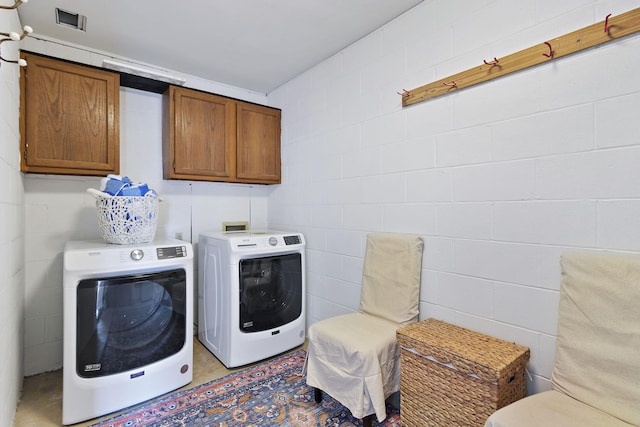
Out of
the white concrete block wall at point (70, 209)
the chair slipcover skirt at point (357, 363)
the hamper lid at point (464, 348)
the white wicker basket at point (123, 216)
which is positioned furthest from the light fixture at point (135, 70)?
the hamper lid at point (464, 348)

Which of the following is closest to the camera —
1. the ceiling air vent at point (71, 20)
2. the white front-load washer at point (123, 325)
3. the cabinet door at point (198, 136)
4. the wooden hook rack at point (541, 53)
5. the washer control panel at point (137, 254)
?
the wooden hook rack at point (541, 53)

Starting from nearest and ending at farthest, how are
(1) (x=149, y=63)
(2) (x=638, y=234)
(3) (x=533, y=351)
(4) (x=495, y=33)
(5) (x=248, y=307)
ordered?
(2) (x=638, y=234), (3) (x=533, y=351), (4) (x=495, y=33), (5) (x=248, y=307), (1) (x=149, y=63)

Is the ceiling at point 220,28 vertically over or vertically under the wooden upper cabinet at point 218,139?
over

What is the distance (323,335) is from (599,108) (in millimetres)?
1704

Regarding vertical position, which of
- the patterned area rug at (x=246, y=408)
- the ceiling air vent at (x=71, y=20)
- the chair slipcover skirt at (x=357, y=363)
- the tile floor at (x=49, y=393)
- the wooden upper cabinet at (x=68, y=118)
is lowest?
the tile floor at (x=49, y=393)

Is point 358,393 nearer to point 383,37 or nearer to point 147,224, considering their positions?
point 147,224

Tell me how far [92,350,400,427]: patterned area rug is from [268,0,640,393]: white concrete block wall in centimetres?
70

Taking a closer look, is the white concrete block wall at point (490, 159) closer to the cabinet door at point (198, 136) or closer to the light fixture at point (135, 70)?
the cabinet door at point (198, 136)

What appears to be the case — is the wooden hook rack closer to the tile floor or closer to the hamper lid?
the hamper lid

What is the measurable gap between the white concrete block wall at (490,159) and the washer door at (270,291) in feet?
1.17

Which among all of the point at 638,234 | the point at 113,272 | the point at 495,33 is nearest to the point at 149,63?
the point at 113,272

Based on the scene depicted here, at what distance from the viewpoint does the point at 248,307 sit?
2.38 meters

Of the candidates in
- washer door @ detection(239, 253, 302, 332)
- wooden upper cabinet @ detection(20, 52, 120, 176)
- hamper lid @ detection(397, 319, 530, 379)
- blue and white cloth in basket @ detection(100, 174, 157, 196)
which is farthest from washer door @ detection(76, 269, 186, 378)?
hamper lid @ detection(397, 319, 530, 379)

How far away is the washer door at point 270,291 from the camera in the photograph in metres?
2.37
